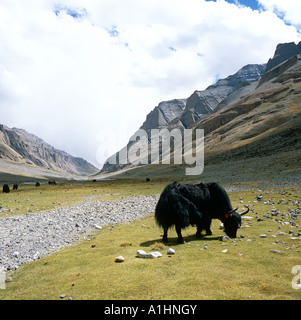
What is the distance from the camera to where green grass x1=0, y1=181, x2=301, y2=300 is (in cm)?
592

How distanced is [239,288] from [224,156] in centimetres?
10187

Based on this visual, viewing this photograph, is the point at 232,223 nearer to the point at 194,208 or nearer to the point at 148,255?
the point at 194,208

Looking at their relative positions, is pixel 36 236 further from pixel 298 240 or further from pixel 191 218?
pixel 298 240

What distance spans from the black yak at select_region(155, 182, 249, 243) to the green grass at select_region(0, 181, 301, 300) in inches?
36.1

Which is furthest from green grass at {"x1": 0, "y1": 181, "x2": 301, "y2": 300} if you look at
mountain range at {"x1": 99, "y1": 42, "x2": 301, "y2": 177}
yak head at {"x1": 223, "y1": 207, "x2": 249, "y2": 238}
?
mountain range at {"x1": 99, "y1": 42, "x2": 301, "y2": 177}

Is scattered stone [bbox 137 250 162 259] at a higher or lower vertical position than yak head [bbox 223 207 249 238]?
lower

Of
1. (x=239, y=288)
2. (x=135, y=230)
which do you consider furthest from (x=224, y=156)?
(x=239, y=288)

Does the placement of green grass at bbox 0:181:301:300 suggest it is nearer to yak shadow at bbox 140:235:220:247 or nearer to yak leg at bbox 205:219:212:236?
yak shadow at bbox 140:235:220:247

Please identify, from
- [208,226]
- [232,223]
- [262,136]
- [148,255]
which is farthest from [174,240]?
[262,136]

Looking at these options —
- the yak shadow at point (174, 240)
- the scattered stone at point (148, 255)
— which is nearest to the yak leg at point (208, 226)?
the yak shadow at point (174, 240)

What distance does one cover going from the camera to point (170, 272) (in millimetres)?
7109

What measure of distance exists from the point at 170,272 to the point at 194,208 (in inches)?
201

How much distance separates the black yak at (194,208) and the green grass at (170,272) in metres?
0.92
